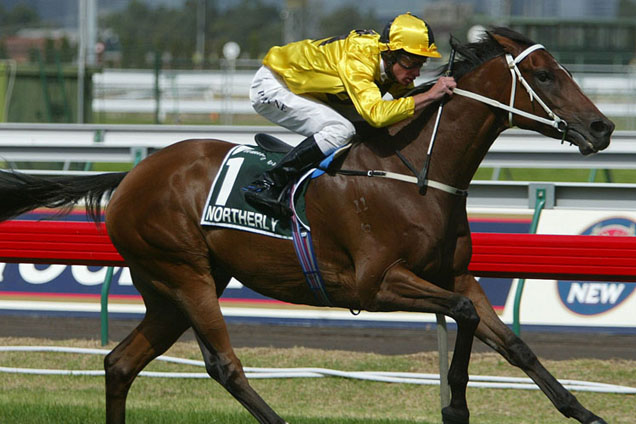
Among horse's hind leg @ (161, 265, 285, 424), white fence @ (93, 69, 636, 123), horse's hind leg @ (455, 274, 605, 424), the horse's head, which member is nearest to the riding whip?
the horse's head

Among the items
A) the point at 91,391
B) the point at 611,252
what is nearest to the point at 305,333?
the point at 91,391

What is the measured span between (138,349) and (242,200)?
35.6 inches

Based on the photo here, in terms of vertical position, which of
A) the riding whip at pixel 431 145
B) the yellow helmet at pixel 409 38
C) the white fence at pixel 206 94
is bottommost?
the white fence at pixel 206 94

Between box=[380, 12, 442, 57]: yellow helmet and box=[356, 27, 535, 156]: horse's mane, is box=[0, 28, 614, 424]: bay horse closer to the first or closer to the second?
box=[356, 27, 535, 156]: horse's mane

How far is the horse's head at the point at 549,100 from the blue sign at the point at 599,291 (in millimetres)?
2431

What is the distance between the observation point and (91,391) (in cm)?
607

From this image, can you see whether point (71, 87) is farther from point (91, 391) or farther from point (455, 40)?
point (455, 40)

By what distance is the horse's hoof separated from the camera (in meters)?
4.45

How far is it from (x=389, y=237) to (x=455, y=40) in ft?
3.26

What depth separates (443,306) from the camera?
14.1 feet

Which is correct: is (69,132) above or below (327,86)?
below

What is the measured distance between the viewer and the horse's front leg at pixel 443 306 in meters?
4.30

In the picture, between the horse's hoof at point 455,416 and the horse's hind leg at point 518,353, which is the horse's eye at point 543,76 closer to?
the horse's hind leg at point 518,353

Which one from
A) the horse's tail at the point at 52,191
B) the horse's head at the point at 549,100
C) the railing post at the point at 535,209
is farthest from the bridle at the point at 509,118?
the railing post at the point at 535,209
